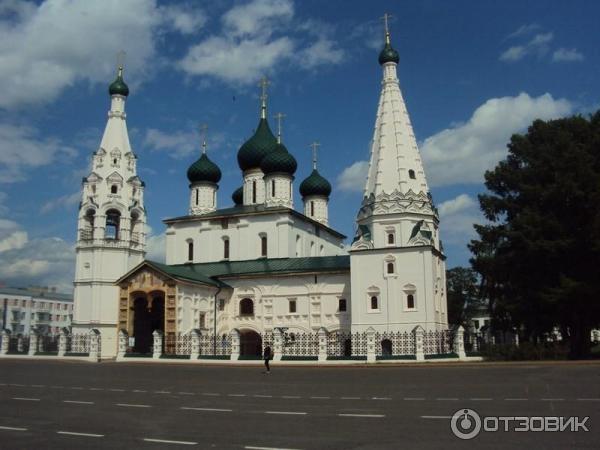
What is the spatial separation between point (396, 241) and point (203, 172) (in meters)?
17.7

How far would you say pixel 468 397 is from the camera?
38.9 feet

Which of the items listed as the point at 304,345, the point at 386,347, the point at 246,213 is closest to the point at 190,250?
the point at 246,213

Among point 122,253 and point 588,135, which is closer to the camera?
point 588,135

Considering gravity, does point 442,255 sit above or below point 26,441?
above

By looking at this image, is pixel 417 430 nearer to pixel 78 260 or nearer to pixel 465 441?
pixel 465 441

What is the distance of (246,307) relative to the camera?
36812 mm

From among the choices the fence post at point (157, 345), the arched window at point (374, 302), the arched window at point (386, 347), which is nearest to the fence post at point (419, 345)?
the arched window at point (386, 347)

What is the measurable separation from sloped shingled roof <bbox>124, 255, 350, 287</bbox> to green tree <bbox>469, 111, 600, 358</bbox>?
851 cm

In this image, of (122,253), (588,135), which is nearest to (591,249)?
(588,135)

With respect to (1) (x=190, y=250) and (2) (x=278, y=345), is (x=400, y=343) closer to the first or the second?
(2) (x=278, y=345)

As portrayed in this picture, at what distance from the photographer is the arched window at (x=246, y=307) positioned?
36.6 meters

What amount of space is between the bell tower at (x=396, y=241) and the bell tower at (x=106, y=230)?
15043 mm

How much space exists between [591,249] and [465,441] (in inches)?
789

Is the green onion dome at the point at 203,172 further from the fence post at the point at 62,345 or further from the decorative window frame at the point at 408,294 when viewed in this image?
the decorative window frame at the point at 408,294
